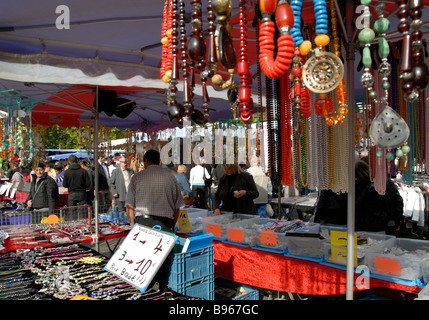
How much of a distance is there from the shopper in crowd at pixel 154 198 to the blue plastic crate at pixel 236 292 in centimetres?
72

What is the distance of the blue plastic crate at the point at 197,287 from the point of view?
1.97 metres

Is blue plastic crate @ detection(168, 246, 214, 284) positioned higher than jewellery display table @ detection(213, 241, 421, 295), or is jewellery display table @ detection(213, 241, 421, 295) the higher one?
blue plastic crate @ detection(168, 246, 214, 284)

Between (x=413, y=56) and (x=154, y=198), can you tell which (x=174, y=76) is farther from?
(x=154, y=198)

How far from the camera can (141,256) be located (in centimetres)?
201

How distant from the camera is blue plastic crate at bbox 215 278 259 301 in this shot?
271 centimetres

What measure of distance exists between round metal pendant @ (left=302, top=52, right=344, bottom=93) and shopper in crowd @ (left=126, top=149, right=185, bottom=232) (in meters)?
2.05

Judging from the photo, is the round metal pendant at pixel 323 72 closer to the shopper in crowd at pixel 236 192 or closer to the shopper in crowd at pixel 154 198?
the shopper in crowd at pixel 154 198

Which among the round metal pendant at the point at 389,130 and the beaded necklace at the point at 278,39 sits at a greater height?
the beaded necklace at the point at 278,39

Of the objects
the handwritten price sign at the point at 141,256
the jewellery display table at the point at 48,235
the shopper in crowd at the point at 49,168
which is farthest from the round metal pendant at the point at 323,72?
the shopper in crowd at the point at 49,168

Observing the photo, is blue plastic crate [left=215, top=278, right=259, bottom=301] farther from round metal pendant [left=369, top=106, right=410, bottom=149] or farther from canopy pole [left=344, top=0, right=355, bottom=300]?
round metal pendant [left=369, top=106, right=410, bottom=149]

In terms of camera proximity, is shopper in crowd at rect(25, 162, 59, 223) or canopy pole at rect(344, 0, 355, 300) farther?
shopper in crowd at rect(25, 162, 59, 223)

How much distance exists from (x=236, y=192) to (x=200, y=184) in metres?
4.03

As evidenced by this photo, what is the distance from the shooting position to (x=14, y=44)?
227 cm

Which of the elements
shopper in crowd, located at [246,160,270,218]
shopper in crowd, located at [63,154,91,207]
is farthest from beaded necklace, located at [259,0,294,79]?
shopper in crowd, located at [63,154,91,207]
